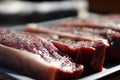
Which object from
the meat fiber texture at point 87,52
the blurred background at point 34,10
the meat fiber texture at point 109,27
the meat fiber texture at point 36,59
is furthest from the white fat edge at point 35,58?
the blurred background at point 34,10

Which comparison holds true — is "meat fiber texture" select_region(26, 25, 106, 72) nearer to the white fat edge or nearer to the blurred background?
the white fat edge

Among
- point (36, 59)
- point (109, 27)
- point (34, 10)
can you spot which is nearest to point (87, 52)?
point (36, 59)

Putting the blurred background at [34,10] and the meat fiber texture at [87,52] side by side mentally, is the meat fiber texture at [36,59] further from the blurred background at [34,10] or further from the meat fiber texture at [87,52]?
the blurred background at [34,10]

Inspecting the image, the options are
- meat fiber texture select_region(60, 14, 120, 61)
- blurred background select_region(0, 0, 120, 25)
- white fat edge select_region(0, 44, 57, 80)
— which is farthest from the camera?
blurred background select_region(0, 0, 120, 25)

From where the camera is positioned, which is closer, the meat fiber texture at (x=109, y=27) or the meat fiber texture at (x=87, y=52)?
the meat fiber texture at (x=87, y=52)

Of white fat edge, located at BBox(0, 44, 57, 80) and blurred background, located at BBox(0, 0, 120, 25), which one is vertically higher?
white fat edge, located at BBox(0, 44, 57, 80)

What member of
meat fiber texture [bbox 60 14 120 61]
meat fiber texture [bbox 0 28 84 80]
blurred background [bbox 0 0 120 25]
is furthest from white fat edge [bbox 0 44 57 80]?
blurred background [bbox 0 0 120 25]

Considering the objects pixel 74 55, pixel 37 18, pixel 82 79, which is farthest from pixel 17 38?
pixel 37 18

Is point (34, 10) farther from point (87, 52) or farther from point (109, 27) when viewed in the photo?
point (87, 52)
